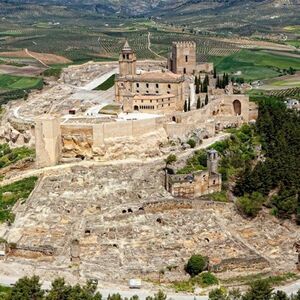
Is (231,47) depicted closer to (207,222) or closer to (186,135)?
(186,135)

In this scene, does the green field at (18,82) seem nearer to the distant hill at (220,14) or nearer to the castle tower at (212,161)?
the castle tower at (212,161)

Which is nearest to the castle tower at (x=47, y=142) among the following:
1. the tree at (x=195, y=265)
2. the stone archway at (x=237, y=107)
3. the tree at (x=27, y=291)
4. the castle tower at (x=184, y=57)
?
the tree at (x=195, y=265)

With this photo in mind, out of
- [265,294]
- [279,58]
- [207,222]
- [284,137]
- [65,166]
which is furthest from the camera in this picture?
[279,58]

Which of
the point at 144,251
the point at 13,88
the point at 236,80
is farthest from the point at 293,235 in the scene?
the point at 13,88

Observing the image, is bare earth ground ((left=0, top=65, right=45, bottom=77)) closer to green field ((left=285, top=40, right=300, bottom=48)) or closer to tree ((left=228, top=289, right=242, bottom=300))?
green field ((left=285, top=40, right=300, bottom=48))

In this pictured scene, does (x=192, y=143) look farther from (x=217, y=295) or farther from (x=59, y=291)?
(x=59, y=291)

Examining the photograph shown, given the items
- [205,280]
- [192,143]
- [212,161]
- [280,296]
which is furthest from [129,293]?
[192,143]
